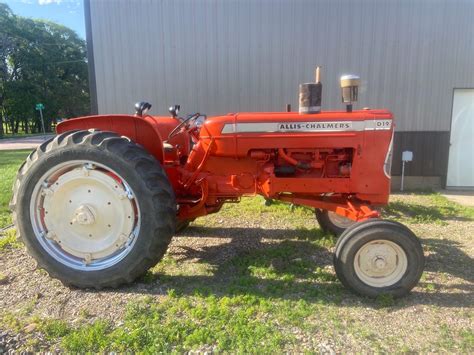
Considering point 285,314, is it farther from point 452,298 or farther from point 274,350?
point 452,298

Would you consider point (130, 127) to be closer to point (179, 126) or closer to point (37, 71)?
point (179, 126)

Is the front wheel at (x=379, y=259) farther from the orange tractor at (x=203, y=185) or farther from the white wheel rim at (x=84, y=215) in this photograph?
the white wheel rim at (x=84, y=215)

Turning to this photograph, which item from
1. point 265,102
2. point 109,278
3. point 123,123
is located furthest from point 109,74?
point 109,278

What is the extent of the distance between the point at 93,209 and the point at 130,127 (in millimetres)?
791

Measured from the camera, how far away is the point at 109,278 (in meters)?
2.88

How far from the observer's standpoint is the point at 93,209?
298 centimetres

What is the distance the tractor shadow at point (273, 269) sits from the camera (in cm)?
284

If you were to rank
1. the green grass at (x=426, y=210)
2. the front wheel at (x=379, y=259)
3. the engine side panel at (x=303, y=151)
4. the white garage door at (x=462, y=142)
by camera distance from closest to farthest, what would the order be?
the front wheel at (x=379, y=259)
the engine side panel at (x=303, y=151)
the green grass at (x=426, y=210)
the white garage door at (x=462, y=142)

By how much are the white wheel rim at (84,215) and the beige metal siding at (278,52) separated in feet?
13.2

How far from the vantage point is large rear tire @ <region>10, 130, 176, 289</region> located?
2.82 metres

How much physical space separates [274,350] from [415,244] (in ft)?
4.29

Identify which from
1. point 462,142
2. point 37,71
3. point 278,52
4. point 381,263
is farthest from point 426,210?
point 37,71

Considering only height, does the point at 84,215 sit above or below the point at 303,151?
below

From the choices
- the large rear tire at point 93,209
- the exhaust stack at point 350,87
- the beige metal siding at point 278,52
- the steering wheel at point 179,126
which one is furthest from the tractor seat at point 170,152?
the beige metal siding at point 278,52
